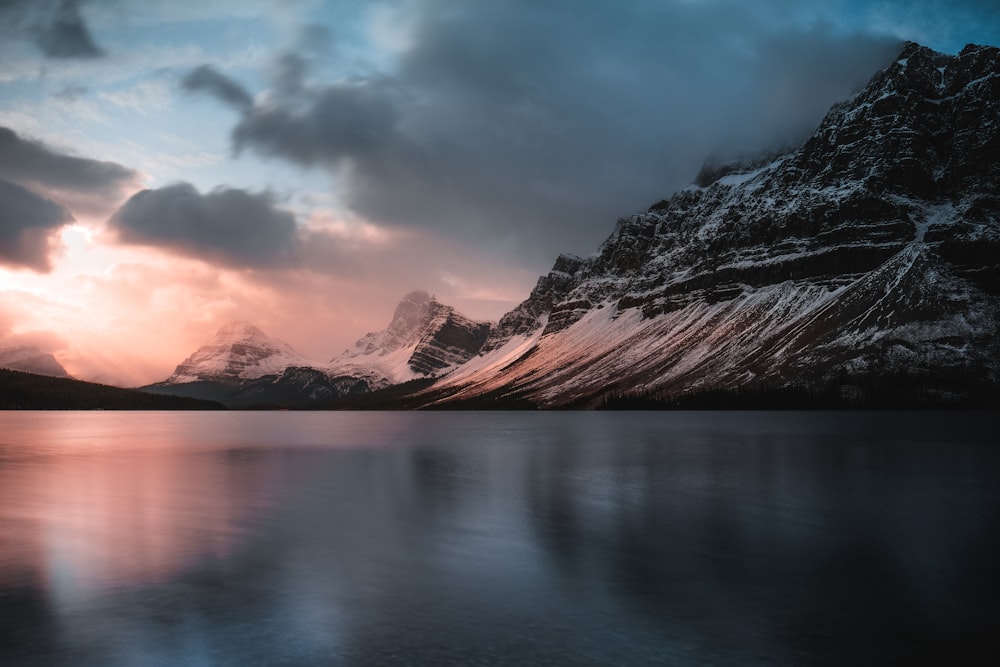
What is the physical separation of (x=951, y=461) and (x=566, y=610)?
180 feet

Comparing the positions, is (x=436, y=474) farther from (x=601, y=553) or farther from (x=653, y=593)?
(x=653, y=593)

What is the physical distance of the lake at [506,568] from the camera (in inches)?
658

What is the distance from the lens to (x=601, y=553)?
26.8 metres

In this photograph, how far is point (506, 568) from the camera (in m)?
24.6

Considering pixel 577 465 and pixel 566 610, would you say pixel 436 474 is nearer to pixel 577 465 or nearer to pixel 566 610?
pixel 577 465

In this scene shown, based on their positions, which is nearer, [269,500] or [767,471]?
[269,500]

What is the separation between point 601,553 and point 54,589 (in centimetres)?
1822

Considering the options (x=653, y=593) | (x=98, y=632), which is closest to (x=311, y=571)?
(x=98, y=632)

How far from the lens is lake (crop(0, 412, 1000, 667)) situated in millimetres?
16703

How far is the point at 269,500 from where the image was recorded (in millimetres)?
41875

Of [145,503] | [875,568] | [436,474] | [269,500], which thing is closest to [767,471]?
[436,474]

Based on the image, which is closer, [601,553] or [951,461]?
[601,553]

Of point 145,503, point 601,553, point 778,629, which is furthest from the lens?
point 145,503

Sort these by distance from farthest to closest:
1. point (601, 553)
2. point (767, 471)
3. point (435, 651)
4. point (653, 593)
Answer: point (767, 471) → point (601, 553) → point (653, 593) → point (435, 651)
